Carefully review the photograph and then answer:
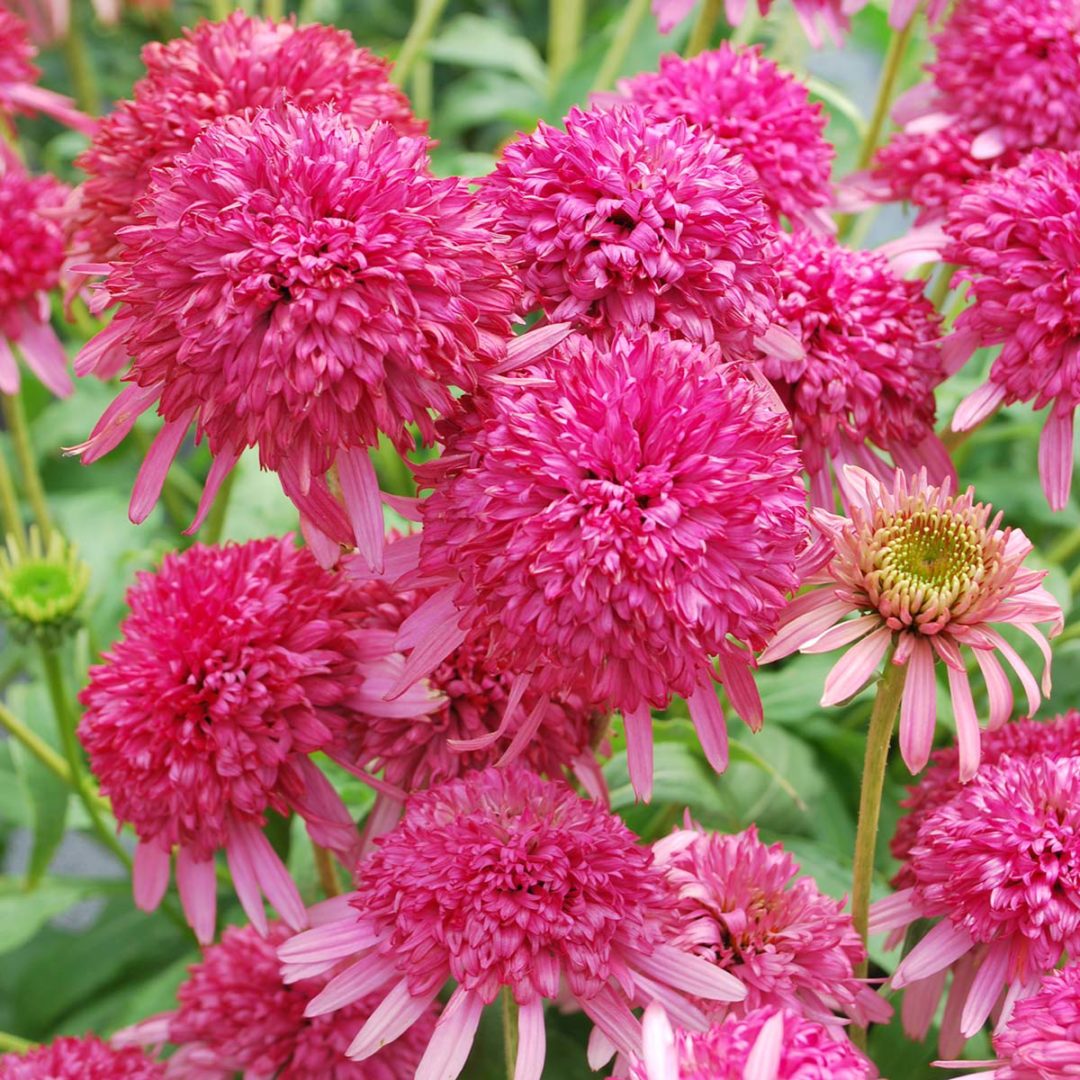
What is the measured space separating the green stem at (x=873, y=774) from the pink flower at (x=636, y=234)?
0.11 metres

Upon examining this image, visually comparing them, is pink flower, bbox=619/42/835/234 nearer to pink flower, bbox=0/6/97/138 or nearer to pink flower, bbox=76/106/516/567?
pink flower, bbox=76/106/516/567

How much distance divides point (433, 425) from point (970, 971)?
10.3 inches

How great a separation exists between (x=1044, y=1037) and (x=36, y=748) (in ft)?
1.53

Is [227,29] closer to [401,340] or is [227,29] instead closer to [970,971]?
[401,340]

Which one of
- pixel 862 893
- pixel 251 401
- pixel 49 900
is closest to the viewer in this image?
pixel 251 401

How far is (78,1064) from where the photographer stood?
1.72 feet

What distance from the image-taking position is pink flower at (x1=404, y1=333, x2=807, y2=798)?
355mm

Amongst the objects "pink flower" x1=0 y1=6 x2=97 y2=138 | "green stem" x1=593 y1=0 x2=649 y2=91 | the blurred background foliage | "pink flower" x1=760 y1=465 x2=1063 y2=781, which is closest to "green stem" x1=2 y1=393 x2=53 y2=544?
the blurred background foliage

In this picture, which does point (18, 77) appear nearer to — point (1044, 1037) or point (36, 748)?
point (36, 748)

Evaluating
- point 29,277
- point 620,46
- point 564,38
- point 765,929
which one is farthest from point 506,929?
point 564,38

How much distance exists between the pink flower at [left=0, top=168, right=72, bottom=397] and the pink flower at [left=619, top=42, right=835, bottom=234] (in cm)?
30

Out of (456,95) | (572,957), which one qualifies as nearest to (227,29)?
(572,957)

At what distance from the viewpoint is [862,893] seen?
461 mm

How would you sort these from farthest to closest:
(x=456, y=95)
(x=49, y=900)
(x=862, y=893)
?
(x=456, y=95) < (x=49, y=900) < (x=862, y=893)
